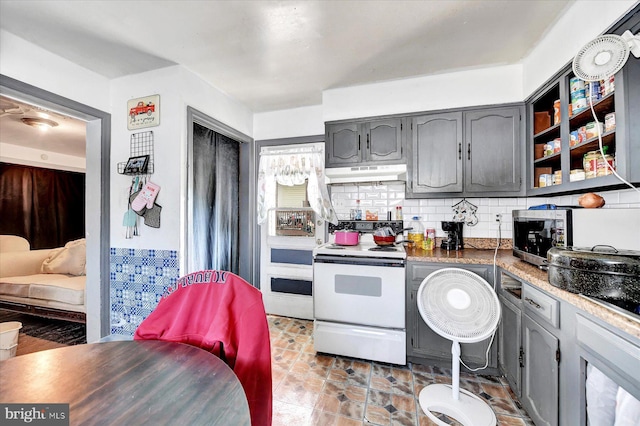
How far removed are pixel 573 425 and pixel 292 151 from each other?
114 inches

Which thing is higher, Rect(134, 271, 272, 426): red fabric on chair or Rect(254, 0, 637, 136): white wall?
Rect(254, 0, 637, 136): white wall

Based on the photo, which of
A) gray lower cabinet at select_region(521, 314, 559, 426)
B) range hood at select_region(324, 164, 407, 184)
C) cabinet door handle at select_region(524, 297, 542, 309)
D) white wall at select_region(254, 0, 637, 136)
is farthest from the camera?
range hood at select_region(324, 164, 407, 184)

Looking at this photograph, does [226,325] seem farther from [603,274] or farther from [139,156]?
[139,156]

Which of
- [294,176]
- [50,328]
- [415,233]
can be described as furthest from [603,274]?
[50,328]

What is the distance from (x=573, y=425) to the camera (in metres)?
1.16

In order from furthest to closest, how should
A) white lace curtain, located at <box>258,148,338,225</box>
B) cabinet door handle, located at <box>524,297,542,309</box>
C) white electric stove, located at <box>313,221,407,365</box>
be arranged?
1. white lace curtain, located at <box>258,148,338,225</box>
2. white electric stove, located at <box>313,221,407,365</box>
3. cabinet door handle, located at <box>524,297,542,309</box>

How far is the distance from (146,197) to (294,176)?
1.48 m

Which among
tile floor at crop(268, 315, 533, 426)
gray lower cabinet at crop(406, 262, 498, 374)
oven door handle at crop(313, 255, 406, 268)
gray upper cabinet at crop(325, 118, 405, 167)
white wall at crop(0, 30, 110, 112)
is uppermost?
white wall at crop(0, 30, 110, 112)

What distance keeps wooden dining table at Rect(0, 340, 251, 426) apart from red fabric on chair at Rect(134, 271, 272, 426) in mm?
98

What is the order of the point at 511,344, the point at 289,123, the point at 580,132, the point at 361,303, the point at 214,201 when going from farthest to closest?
the point at 289,123, the point at 214,201, the point at 361,303, the point at 511,344, the point at 580,132

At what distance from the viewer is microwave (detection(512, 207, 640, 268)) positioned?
1.25m

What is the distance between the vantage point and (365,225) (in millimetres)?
2871

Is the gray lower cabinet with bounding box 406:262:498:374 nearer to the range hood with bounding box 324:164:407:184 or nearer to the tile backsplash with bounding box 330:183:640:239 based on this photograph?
the tile backsplash with bounding box 330:183:640:239

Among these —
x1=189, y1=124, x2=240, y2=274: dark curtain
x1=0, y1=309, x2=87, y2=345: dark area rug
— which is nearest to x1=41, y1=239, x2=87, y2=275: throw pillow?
x1=0, y1=309, x2=87, y2=345: dark area rug
